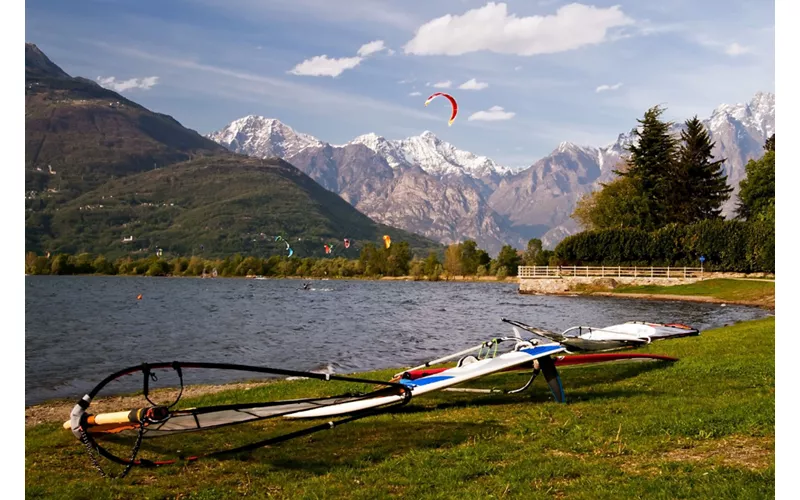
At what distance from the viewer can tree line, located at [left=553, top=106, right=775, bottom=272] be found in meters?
79.2

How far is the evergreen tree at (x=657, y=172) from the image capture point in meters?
92.4

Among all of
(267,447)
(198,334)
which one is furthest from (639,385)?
(198,334)

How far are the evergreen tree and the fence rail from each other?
1353cm

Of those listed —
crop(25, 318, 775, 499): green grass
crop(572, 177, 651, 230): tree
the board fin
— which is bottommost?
crop(25, 318, 775, 499): green grass

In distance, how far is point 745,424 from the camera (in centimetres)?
926

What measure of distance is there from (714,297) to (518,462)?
187 feet

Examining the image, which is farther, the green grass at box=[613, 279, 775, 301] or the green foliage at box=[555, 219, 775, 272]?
the green foliage at box=[555, 219, 775, 272]

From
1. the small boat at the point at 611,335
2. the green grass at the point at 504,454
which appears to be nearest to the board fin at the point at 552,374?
the green grass at the point at 504,454

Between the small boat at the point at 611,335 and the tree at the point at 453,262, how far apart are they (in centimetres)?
13191

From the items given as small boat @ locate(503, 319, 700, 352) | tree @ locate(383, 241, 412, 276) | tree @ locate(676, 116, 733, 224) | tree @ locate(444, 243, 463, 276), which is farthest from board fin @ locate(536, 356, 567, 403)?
tree @ locate(383, 241, 412, 276)

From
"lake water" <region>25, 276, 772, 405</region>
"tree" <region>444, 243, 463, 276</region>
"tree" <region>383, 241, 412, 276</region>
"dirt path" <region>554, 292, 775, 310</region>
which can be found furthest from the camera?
"tree" <region>383, 241, 412, 276</region>

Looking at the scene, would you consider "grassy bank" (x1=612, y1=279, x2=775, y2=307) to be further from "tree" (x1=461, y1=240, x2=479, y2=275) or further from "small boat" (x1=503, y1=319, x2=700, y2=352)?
"tree" (x1=461, y1=240, x2=479, y2=275)
